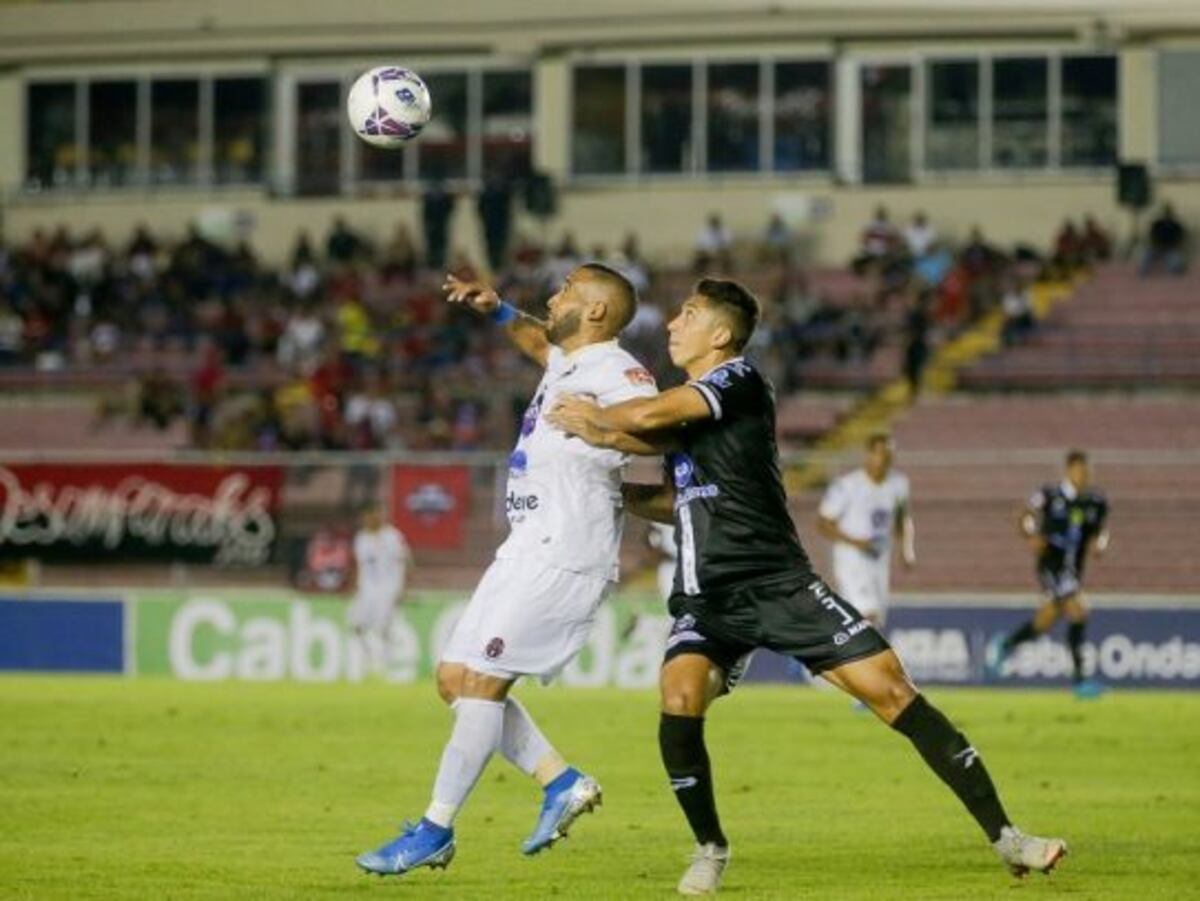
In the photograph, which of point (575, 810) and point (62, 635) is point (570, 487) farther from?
point (62, 635)

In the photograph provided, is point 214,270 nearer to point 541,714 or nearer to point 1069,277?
point 1069,277

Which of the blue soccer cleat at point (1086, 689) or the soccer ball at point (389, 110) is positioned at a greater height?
the soccer ball at point (389, 110)

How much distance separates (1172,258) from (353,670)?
1818 cm

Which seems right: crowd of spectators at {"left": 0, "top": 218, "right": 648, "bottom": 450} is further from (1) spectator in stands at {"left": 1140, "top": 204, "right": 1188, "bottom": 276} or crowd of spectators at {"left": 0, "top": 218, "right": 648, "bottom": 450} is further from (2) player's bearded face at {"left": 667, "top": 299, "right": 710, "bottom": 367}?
(2) player's bearded face at {"left": 667, "top": 299, "right": 710, "bottom": 367}

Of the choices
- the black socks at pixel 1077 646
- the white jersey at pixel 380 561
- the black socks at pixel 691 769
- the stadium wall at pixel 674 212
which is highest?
the stadium wall at pixel 674 212

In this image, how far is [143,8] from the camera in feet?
182

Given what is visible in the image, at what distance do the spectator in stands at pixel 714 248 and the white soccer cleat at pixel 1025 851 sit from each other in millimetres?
36074

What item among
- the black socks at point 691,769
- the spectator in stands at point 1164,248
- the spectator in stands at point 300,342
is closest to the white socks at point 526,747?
the black socks at point 691,769

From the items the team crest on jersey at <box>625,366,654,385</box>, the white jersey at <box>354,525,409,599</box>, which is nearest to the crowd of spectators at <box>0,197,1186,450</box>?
the white jersey at <box>354,525,409,599</box>

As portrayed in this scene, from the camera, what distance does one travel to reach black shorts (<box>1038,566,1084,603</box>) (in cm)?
3052

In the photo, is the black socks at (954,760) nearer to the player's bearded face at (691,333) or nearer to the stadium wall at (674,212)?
the player's bearded face at (691,333)

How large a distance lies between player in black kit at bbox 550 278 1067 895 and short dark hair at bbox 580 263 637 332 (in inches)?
10.5

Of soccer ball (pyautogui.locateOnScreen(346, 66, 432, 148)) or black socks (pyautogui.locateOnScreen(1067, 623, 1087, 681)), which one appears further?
black socks (pyautogui.locateOnScreen(1067, 623, 1087, 681))

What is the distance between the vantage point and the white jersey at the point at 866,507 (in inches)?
1138
